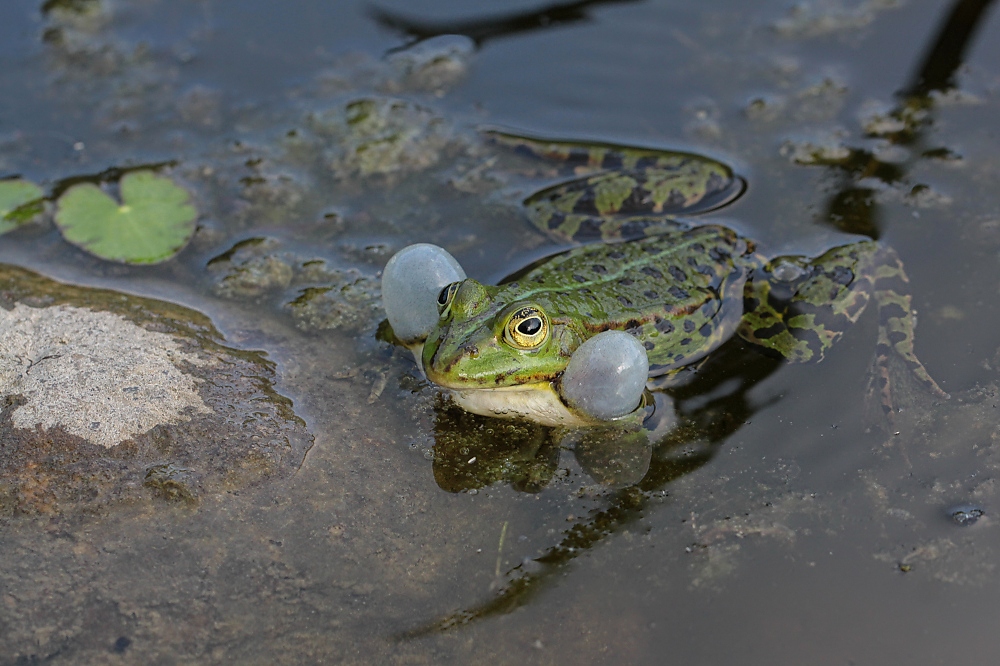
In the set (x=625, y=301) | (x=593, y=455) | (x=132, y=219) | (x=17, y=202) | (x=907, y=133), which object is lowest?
(x=17, y=202)

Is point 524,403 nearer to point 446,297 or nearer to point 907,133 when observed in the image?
point 446,297

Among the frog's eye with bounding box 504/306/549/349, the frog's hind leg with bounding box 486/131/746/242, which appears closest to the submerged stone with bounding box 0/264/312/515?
the frog's eye with bounding box 504/306/549/349

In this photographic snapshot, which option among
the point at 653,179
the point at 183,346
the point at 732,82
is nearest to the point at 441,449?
the point at 183,346

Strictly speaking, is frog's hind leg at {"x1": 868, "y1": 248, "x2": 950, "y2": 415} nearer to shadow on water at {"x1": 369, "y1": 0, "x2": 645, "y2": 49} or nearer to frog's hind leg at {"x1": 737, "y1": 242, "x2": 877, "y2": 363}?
frog's hind leg at {"x1": 737, "y1": 242, "x2": 877, "y2": 363}

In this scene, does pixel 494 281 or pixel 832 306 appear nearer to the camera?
pixel 832 306

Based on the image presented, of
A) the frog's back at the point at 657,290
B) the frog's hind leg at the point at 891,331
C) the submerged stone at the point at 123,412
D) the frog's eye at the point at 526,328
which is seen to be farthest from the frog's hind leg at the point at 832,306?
the submerged stone at the point at 123,412

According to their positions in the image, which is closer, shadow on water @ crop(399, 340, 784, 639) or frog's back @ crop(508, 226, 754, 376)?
shadow on water @ crop(399, 340, 784, 639)

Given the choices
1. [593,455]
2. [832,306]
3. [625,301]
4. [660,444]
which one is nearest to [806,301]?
[832,306]

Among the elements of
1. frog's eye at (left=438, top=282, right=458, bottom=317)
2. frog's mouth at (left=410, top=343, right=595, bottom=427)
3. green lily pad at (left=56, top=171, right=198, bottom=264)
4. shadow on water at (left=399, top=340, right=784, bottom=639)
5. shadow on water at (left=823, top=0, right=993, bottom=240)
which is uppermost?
shadow on water at (left=823, top=0, right=993, bottom=240)
